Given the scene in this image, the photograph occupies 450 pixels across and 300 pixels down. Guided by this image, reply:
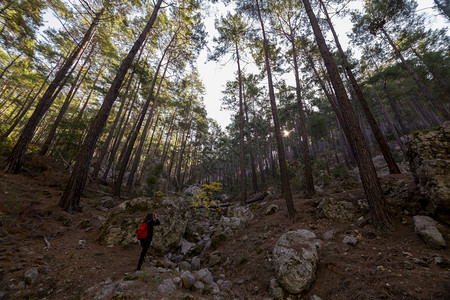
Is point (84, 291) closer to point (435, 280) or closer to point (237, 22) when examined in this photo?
point (435, 280)

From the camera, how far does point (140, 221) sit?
17.4ft

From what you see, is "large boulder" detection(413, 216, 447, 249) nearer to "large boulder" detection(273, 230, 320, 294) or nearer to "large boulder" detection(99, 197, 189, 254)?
"large boulder" detection(273, 230, 320, 294)

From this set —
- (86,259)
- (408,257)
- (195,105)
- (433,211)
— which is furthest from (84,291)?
(195,105)

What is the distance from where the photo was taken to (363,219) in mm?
4699

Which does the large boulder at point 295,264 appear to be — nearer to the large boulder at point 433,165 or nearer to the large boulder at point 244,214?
the large boulder at point 433,165

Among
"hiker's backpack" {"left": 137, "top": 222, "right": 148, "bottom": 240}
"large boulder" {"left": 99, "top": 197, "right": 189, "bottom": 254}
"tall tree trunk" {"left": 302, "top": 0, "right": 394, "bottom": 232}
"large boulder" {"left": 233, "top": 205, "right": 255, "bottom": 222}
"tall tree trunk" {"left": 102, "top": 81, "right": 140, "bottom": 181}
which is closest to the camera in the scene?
"hiker's backpack" {"left": 137, "top": 222, "right": 148, "bottom": 240}

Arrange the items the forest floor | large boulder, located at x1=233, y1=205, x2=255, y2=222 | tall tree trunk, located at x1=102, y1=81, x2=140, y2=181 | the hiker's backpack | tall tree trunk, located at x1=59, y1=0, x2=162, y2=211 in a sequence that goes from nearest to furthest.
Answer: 1. the forest floor
2. the hiker's backpack
3. tall tree trunk, located at x1=59, y1=0, x2=162, y2=211
4. large boulder, located at x1=233, y1=205, x2=255, y2=222
5. tall tree trunk, located at x1=102, y1=81, x2=140, y2=181

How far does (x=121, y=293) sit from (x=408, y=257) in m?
5.06

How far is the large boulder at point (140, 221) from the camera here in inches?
194

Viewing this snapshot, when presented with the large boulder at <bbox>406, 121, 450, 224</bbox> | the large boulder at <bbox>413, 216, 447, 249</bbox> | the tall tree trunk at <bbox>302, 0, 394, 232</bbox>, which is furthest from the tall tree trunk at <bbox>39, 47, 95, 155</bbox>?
the large boulder at <bbox>406, 121, 450, 224</bbox>

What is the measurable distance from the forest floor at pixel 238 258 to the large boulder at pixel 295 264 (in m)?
0.17

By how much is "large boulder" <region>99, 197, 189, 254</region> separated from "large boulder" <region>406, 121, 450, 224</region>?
689cm

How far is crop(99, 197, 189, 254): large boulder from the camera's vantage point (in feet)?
16.1

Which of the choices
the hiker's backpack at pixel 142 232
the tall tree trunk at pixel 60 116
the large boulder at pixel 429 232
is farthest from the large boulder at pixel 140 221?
the tall tree trunk at pixel 60 116
